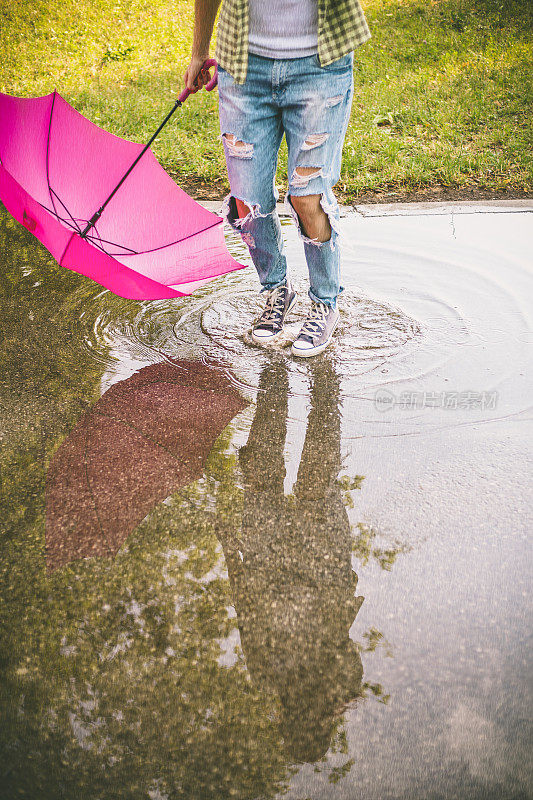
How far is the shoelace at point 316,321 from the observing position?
128 inches

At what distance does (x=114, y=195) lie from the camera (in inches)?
127

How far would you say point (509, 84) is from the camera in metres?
6.99

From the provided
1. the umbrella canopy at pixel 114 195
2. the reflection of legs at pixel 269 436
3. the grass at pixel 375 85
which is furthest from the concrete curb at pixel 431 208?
the reflection of legs at pixel 269 436

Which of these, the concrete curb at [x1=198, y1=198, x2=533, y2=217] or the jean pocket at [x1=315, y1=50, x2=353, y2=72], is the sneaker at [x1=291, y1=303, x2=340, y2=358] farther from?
the concrete curb at [x1=198, y1=198, x2=533, y2=217]

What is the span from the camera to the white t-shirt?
8.44 feet

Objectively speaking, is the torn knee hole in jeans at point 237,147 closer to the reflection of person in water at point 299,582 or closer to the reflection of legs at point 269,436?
the reflection of legs at point 269,436

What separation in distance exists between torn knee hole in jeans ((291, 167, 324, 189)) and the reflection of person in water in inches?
35.9

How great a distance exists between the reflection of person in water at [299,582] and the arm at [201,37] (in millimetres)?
1422

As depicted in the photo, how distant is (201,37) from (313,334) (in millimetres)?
1308

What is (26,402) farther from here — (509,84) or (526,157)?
(509,84)

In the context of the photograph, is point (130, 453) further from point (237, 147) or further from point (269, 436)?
point (237, 147)

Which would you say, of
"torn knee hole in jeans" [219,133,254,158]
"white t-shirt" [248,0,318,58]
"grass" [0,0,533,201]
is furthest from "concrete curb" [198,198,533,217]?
"white t-shirt" [248,0,318,58]

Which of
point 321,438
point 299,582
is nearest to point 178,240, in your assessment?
point 321,438

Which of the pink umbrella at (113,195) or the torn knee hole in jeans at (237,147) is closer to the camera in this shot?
the torn knee hole in jeans at (237,147)
